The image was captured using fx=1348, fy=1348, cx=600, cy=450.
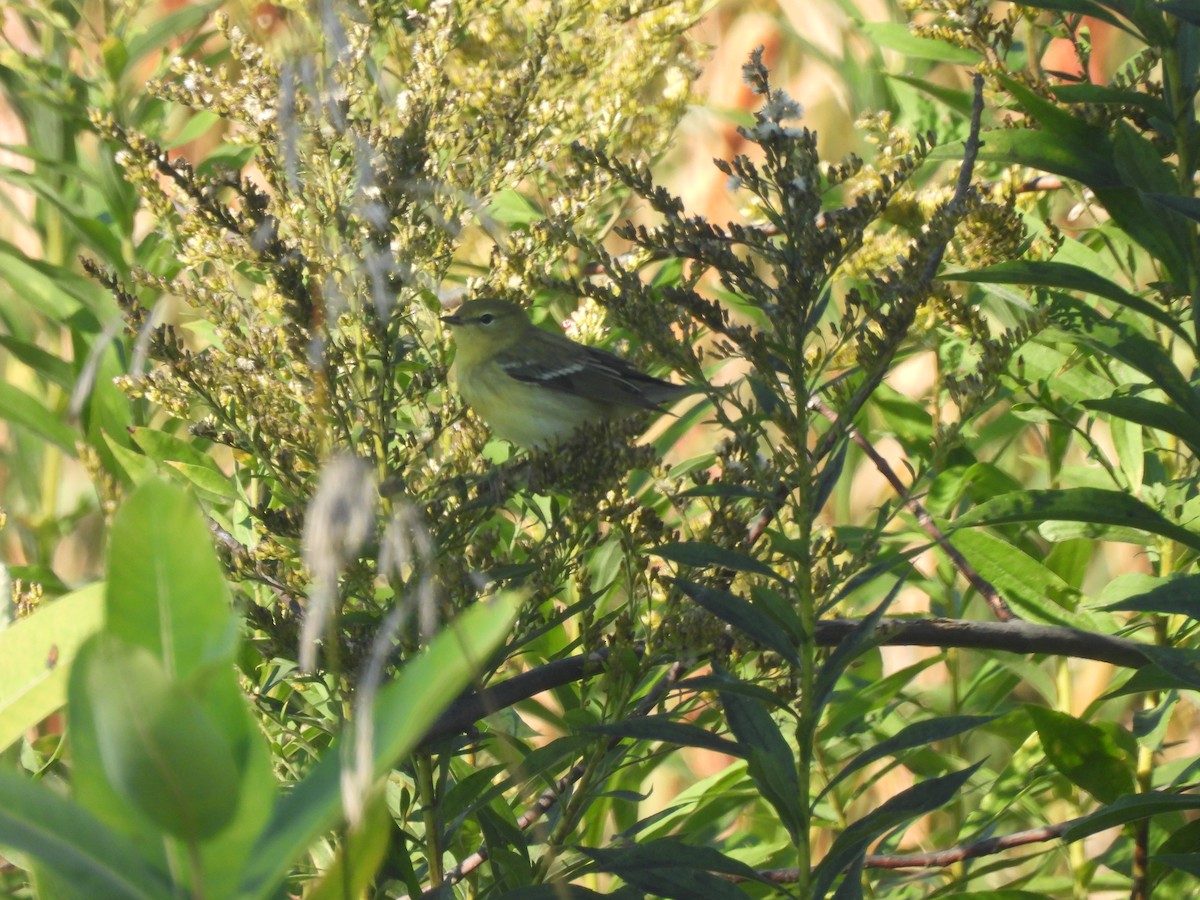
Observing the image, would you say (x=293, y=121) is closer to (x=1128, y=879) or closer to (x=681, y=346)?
(x=681, y=346)

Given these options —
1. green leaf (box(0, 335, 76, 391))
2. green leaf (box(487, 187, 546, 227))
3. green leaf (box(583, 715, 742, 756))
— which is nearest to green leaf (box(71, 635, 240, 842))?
green leaf (box(583, 715, 742, 756))

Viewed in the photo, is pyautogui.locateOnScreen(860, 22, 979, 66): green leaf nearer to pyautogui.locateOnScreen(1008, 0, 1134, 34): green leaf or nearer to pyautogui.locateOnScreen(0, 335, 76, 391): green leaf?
pyautogui.locateOnScreen(1008, 0, 1134, 34): green leaf

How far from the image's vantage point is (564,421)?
3.09 metres

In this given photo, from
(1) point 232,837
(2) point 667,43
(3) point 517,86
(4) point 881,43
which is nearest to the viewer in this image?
(1) point 232,837

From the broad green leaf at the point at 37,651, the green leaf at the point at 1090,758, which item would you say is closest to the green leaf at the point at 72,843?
the broad green leaf at the point at 37,651

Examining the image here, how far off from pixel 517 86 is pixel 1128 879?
1.19 metres

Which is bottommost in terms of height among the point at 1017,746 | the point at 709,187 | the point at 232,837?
the point at 232,837

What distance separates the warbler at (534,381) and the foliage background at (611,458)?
32.4 inches

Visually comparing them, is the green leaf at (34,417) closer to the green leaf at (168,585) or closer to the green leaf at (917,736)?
the green leaf at (917,736)

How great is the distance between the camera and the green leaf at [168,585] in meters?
0.53

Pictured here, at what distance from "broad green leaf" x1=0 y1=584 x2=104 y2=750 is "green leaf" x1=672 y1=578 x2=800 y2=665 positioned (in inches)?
17.5

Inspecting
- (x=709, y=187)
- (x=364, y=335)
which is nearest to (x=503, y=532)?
(x=364, y=335)

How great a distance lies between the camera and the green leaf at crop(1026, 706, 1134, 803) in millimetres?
1322

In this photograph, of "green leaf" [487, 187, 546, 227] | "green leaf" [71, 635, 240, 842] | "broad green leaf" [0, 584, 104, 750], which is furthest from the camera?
"green leaf" [487, 187, 546, 227]
